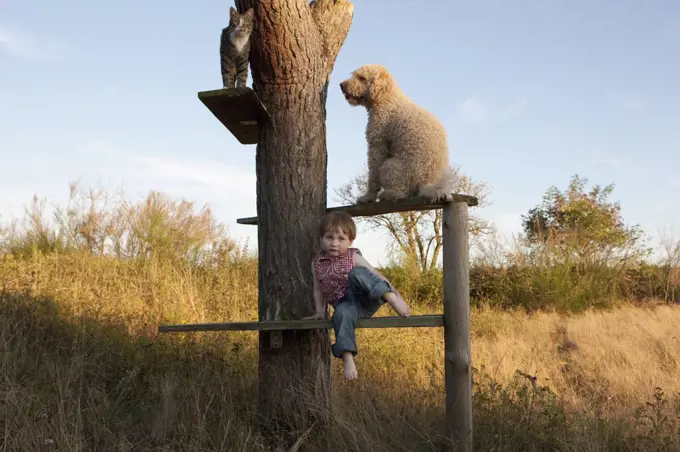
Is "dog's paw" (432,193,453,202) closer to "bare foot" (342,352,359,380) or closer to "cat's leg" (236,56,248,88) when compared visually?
"bare foot" (342,352,359,380)

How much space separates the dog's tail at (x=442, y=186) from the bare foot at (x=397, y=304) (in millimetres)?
778

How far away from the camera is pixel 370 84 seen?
4.28 meters

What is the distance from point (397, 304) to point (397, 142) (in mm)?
1263

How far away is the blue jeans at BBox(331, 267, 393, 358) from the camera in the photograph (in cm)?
357

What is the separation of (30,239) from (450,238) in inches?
344

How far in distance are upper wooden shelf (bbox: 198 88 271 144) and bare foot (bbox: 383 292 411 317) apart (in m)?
1.75

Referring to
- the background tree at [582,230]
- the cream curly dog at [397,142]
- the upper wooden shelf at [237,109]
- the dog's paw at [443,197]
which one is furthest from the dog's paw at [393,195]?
the background tree at [582,230]

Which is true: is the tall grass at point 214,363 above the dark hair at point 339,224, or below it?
below

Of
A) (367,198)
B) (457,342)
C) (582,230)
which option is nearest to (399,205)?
(367,198)

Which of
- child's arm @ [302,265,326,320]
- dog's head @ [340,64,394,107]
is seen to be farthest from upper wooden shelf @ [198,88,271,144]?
child's arm @ [302,265,326,320]

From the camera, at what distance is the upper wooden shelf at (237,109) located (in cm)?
406

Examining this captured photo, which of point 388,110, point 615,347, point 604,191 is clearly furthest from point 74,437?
point 604,191

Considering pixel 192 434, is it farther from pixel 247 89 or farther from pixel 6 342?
pixel 6 342

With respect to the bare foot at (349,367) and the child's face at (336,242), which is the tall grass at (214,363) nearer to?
the bare foot at (349,367)
